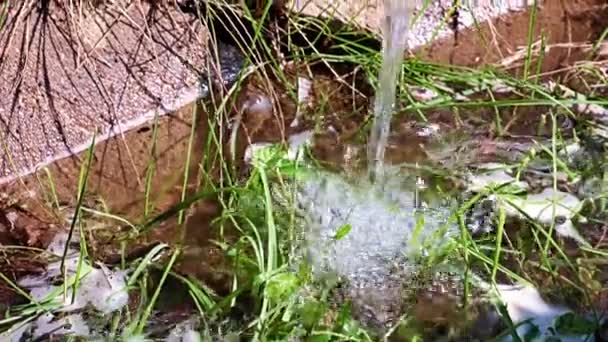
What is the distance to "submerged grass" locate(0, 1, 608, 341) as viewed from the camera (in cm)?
179

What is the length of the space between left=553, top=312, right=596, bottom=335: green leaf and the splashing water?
0.56 m

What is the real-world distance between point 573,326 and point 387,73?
0.83 m

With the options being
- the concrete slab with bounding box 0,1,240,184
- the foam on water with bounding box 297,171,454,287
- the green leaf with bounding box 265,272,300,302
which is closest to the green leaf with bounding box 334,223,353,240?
the foam on water with bounding box 297,171,454,287

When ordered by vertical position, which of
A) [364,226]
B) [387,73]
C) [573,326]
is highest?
[387,73]

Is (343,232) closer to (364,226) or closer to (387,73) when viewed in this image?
(364,226)

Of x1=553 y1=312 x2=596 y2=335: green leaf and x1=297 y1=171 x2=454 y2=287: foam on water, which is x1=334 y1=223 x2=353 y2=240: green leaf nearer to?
x1=297 y1=171 x2=454 y2=287: foam on water

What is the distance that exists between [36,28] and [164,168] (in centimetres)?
43

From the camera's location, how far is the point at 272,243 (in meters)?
1.81

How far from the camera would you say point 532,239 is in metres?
2.09

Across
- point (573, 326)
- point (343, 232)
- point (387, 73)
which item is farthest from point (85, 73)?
point (573, 326)

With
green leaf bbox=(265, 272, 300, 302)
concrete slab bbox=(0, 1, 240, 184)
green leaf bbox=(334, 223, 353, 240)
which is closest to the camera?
green leaf bbox=(265, 272, 300, 302)

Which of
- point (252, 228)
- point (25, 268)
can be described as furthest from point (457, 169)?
point (25, 268)

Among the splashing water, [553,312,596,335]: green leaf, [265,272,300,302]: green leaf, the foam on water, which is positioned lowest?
[553,312,596,335]: green leaf

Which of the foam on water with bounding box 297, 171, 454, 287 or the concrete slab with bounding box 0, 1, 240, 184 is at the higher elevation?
the concrete slab with bounding box 0, 1, 240, 184
